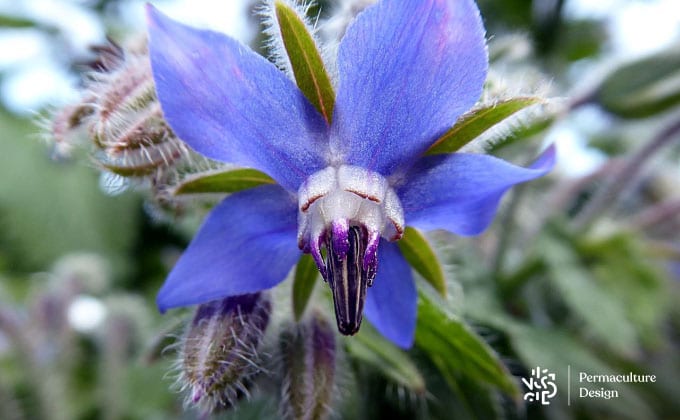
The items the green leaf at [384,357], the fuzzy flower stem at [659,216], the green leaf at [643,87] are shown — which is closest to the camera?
the green leaf at [384,357]

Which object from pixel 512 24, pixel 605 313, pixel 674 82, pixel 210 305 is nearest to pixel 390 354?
pixel 210 305

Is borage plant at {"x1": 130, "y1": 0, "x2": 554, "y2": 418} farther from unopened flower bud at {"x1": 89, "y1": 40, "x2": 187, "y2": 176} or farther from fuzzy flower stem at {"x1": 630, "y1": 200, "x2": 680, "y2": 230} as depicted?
fuzzy flower stem at {"x1": 630, "y1": 200, "x2": 680, "y2": 230}

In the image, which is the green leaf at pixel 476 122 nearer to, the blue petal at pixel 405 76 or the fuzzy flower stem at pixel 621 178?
the blue petal at pixel 405 76

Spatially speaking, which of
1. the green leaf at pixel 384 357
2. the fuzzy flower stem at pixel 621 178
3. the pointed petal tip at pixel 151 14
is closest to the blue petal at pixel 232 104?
the pointed petal tip at pixel 151 14

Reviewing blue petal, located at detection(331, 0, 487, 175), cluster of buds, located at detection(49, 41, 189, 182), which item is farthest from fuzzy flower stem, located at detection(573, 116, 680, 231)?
cluster of buds, located at detection(49, 41, 189, 182)

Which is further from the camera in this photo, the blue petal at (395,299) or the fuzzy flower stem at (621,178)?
the fuzzy flower stem at (621,178)

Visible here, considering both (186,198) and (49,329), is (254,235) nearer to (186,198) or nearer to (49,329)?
(186,198)
